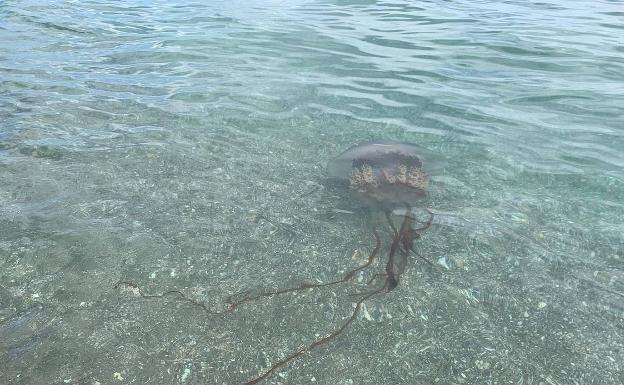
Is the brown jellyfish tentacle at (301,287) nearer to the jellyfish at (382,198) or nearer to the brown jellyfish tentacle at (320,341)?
the jellyfish at (382,198)

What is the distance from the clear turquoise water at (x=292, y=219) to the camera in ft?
11.0

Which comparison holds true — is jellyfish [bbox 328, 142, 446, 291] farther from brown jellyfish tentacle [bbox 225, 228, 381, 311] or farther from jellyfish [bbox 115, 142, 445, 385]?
brown jellyfish tentacle [bbox 225, 228, 381, 311]

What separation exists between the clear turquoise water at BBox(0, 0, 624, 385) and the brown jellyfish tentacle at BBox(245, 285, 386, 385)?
53 millimetres

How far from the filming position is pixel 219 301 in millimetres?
3787

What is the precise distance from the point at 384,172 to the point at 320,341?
2.28 meters

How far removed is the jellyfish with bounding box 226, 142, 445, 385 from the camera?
3.97 m

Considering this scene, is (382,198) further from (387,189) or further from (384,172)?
(384,172)

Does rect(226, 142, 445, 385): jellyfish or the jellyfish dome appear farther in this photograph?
the jellyfish dome

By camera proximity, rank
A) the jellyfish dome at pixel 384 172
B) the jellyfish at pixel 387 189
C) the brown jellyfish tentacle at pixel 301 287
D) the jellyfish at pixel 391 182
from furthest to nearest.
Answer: the jellyfish dome at pixel 384 172, the jellyfish at pixel 391 182, the jellyfish at pixel 387 189, the brown jellyfish tentacle at pixel 301 287

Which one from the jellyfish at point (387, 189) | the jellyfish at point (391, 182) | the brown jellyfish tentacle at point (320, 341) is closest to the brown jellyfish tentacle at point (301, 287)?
the jellyfish at point (387, 189)

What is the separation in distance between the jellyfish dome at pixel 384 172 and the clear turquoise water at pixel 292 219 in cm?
26

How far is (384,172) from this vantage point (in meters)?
5.05

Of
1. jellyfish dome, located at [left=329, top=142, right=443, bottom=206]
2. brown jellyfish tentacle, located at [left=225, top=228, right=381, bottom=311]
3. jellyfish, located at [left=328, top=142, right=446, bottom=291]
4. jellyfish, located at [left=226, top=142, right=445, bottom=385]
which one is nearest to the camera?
brown jellyfish tentacle, located at [left=225, top=228, right=381, bottom=311]

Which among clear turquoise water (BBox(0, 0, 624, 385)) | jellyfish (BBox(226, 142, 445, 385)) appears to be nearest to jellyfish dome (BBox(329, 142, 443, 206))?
jellyfish (BBox(226, 142, 445, 385))
